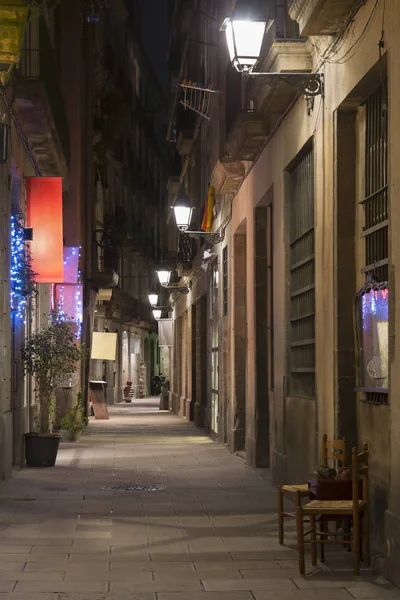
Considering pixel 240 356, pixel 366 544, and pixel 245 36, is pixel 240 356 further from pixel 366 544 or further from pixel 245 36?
pixel 366 544

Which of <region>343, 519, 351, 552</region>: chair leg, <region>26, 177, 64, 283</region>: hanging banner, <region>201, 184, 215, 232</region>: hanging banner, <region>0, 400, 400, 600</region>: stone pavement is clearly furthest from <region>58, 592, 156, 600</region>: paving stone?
<region>201, 184, 215, 232</region>: hanging banner

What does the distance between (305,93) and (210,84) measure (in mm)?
11417

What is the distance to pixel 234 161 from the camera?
17.2 meters

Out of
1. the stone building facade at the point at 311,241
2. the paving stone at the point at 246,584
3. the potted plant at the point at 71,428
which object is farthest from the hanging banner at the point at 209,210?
the paving stone at the point at 246,584

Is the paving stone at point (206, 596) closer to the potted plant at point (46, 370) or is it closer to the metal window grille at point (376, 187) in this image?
the metal window grille at point (376, 187)

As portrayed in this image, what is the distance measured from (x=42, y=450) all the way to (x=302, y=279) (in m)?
5.98

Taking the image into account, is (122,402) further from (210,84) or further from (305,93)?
(305,93)

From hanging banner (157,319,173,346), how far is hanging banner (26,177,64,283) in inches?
853

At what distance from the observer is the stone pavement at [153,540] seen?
735 centimetres

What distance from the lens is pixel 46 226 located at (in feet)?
57.9

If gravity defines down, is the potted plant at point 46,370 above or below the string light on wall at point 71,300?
below

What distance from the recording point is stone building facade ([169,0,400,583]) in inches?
348

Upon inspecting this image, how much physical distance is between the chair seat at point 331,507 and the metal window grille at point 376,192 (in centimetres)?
110

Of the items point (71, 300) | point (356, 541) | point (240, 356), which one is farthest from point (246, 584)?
point (71, 300)
